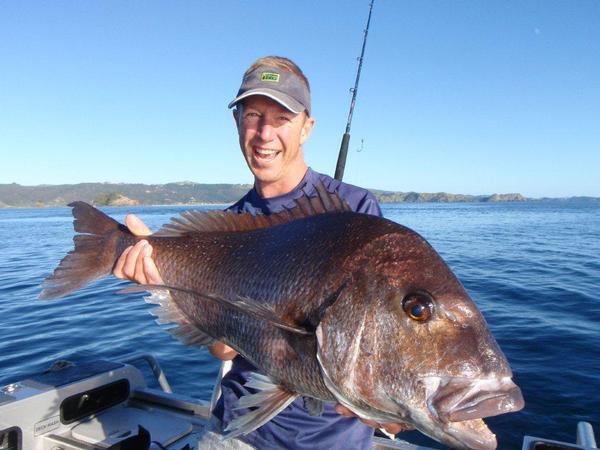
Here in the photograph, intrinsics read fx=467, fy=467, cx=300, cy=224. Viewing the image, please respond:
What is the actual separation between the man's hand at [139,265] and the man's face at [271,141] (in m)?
0.87

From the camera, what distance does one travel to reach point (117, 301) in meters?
14.4

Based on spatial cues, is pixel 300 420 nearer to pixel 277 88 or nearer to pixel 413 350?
pixel 413 350

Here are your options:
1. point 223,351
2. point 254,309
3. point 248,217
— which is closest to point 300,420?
point 223,351

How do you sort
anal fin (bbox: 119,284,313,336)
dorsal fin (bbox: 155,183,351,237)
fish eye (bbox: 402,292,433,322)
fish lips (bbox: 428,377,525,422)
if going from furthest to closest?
dorsal fin (bbox: 155,183,351,237)
anal fin (bbox: 119,284,313,336)
fish eye (bbox: 402,292,433,322)
fish lips (bbox: 428,377,525,422)

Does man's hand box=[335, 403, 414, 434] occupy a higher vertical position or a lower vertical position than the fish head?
lower

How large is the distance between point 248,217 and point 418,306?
3.97 ft

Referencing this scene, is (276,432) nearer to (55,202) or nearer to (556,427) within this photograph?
(556,427)

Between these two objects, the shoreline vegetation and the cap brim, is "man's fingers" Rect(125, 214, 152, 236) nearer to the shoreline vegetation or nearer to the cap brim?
the cap brim

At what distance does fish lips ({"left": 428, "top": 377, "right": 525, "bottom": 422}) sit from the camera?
67.7 inches

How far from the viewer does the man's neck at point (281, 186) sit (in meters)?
3.15

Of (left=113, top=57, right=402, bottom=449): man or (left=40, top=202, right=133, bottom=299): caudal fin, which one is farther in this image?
(left=40, top=202, right=133, bottom=299): caudal fin

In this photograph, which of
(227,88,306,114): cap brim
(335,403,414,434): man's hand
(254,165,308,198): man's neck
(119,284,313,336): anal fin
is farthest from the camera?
(254,165,308,198): man's neck

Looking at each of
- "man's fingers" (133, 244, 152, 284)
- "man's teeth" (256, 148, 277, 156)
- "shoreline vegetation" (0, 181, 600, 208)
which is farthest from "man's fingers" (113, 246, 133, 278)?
"shoreline vegetation" (0, 181, 600, 208)

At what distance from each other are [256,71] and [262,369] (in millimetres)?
1883
